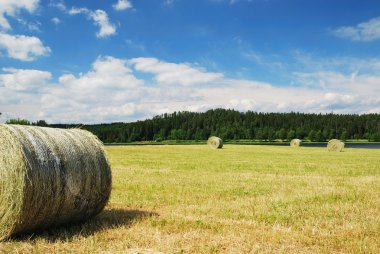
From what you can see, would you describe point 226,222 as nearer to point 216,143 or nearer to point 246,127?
point 216,143

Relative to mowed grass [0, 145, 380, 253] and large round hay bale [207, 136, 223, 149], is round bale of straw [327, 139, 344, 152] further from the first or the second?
mowed grass [0, 145, 380, 253]

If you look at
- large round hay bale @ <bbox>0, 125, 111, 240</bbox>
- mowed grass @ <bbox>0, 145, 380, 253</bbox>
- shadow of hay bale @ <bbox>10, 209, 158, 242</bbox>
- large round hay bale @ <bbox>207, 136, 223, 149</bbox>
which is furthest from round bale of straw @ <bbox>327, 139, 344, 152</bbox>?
large round hay bale @ <bbox>0, 125, 111, 240</bbox>

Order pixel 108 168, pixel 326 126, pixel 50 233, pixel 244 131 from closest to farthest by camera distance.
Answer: pixel 50 233 → pixel 108 168 → pixel 244 131 → pixel 326 126

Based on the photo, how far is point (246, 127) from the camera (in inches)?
6427

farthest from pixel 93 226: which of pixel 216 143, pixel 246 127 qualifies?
pixel 246 127

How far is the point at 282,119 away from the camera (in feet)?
563

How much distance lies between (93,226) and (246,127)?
6126 inches

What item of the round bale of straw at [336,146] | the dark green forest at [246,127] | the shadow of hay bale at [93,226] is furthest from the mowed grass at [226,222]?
the dark green forest at [246,127]

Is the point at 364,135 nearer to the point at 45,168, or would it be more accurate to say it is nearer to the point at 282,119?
the point at 282,119

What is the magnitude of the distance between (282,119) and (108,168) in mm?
165975

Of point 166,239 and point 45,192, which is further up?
point 45,192

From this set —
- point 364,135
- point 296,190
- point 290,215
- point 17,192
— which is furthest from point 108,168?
point 364,135

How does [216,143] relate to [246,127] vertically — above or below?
below

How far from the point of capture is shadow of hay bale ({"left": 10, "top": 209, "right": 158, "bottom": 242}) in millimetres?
8445
